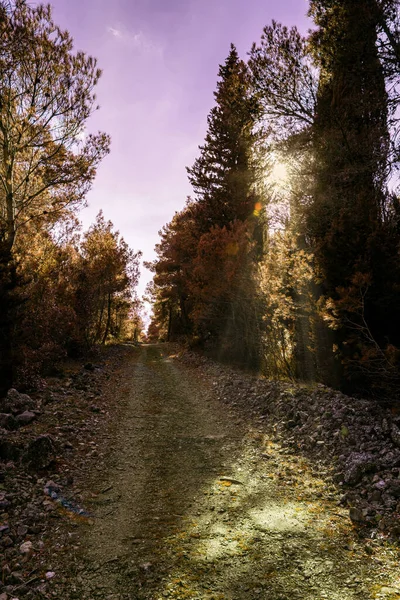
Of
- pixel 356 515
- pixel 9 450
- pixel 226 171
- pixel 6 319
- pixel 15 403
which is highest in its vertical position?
pixel 226 171

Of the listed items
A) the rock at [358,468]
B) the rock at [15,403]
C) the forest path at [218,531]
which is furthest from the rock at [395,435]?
the rock at [15,403]

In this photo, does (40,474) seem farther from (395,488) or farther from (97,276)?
(97,276)

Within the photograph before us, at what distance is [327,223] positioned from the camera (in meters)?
9.22

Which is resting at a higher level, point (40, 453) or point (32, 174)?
point (32, 174)

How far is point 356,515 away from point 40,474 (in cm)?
454

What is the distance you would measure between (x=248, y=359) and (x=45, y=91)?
11.9m

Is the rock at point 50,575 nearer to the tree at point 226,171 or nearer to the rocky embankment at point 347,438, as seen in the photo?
the rocky embankment at point 347,438

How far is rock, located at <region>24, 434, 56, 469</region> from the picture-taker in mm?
5414

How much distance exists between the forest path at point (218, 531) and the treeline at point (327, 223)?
278 centimetres

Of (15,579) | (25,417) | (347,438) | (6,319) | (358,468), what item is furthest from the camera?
(6,319)

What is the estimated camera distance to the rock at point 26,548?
3572mm

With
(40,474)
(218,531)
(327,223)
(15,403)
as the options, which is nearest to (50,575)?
(218,531)

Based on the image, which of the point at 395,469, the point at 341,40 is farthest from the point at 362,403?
the point at 341,40

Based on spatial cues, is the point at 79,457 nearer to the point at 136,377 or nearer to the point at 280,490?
the point at 280,490
